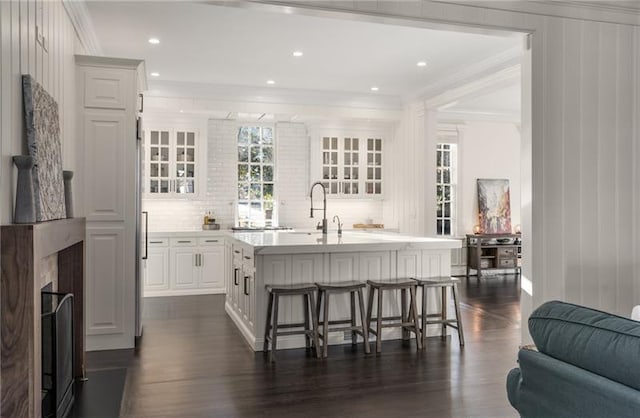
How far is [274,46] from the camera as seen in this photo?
5.63 meters

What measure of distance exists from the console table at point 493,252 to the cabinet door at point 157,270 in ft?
17.5

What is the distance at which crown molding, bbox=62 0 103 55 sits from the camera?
4.13m

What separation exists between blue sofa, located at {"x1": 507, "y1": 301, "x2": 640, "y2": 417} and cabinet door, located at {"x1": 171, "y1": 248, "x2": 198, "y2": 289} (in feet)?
20.4

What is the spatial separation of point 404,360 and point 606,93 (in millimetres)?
2743

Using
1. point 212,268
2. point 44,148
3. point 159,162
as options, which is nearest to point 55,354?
point 44,148

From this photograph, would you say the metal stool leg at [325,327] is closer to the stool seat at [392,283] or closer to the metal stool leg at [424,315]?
the stool seat at [392,283]

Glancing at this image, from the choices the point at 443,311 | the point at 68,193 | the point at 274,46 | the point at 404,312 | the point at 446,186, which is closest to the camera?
the point at 68,193

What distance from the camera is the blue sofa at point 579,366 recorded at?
155cm

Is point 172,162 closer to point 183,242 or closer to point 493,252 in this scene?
point 183,242

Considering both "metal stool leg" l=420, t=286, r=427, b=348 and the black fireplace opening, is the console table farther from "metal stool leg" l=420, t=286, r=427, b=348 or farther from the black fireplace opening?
the black fireplace opening

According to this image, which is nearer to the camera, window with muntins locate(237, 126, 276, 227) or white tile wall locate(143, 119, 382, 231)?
white tile wall locate(143, 119, 382, 231)

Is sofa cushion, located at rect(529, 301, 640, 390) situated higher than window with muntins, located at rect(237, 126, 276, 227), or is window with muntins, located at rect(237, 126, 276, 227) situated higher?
window with muntins, located at rect(237, 126, 276, 227)

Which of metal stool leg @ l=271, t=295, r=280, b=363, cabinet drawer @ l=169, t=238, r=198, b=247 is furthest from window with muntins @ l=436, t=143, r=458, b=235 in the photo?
metal stool leg @ l=271, t=295, r=280, b=363

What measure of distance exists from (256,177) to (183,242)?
6.15ft
